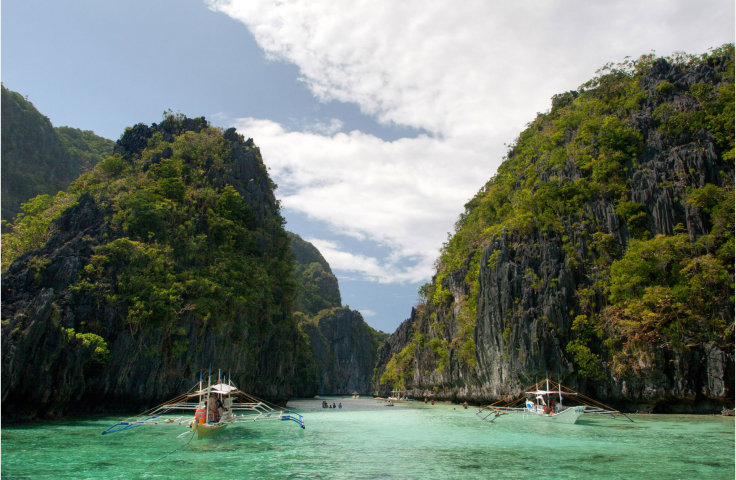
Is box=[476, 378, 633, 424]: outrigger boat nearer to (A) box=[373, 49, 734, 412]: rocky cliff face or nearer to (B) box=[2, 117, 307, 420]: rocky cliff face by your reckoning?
(A) box=[373, 49, 734, 412]: rocky cliff face

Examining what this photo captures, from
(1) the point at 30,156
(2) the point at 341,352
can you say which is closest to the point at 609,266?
(1) the point at 30,156

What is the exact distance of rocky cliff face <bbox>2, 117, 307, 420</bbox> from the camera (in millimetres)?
21453

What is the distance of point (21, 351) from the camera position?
19.2 meters

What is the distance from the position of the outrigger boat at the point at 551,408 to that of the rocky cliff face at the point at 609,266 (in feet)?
2.39

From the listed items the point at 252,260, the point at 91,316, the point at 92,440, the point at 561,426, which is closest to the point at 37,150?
the point at 252,260

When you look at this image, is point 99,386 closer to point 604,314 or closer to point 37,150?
point 604,314

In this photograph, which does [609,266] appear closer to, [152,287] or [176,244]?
[152,287]

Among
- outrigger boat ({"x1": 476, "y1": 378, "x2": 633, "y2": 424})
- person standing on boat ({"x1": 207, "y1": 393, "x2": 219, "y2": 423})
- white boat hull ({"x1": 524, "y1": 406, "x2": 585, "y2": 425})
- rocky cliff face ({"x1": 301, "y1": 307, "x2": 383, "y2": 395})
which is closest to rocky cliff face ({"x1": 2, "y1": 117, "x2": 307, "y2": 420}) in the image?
person standing on boat ({"x1": 207, "y1": 393, "x2": 219, "y2": 423})

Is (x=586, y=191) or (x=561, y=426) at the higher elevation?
(x=586, y=191)

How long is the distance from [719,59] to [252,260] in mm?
41801

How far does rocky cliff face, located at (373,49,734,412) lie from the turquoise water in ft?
16.7

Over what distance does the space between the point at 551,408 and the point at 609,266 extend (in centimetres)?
1119

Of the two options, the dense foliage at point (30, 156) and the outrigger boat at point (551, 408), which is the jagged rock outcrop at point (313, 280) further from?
the outrigger boat at point (551, 408)

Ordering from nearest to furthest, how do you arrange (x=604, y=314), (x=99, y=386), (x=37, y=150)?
1. (x=99, y=386)
2. (x=604, y=314)
3. (x=37, y=150)
